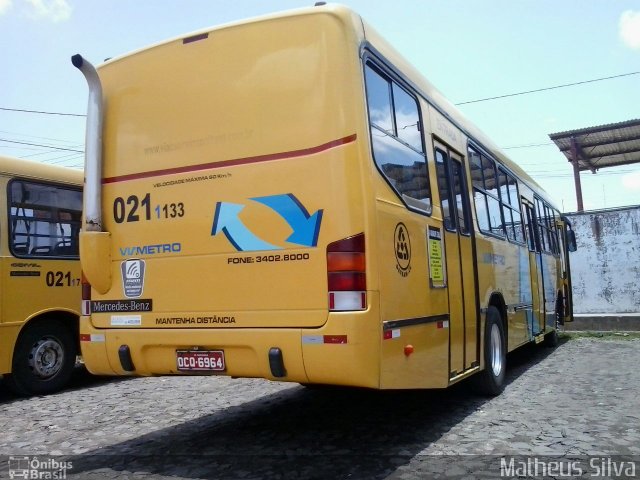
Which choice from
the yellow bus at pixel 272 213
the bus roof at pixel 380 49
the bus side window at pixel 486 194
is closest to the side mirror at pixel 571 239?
the bus side window at pixel 486 194

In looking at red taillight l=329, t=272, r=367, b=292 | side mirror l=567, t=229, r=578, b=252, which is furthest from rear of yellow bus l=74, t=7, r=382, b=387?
side mirror l=567, t=229, r=578, b=252

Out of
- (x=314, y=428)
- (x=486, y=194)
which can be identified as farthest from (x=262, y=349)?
(x=486, y=194)

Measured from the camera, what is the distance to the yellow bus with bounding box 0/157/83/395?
7.74m

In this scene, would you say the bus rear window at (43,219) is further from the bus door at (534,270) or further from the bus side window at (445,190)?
the bus door at (534,270)

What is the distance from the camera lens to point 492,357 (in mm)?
7016

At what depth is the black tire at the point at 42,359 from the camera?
7.87 metres

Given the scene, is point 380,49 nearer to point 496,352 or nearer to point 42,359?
point 496,352

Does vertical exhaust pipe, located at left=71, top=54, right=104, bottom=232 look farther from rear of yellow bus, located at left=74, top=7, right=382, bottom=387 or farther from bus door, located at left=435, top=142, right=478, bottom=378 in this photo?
bus door, located at left=435, top=142, right=478, bottom=378

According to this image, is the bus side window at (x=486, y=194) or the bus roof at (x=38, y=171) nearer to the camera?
the bus side window at (x=486, y=194)

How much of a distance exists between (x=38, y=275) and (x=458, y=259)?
5.48 meters

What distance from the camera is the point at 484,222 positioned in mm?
7121

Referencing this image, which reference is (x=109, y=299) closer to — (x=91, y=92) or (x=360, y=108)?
(x=91, y=92)

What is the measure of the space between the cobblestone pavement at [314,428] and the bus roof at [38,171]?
9.64ft

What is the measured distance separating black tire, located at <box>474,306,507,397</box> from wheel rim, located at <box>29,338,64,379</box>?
5.55m
